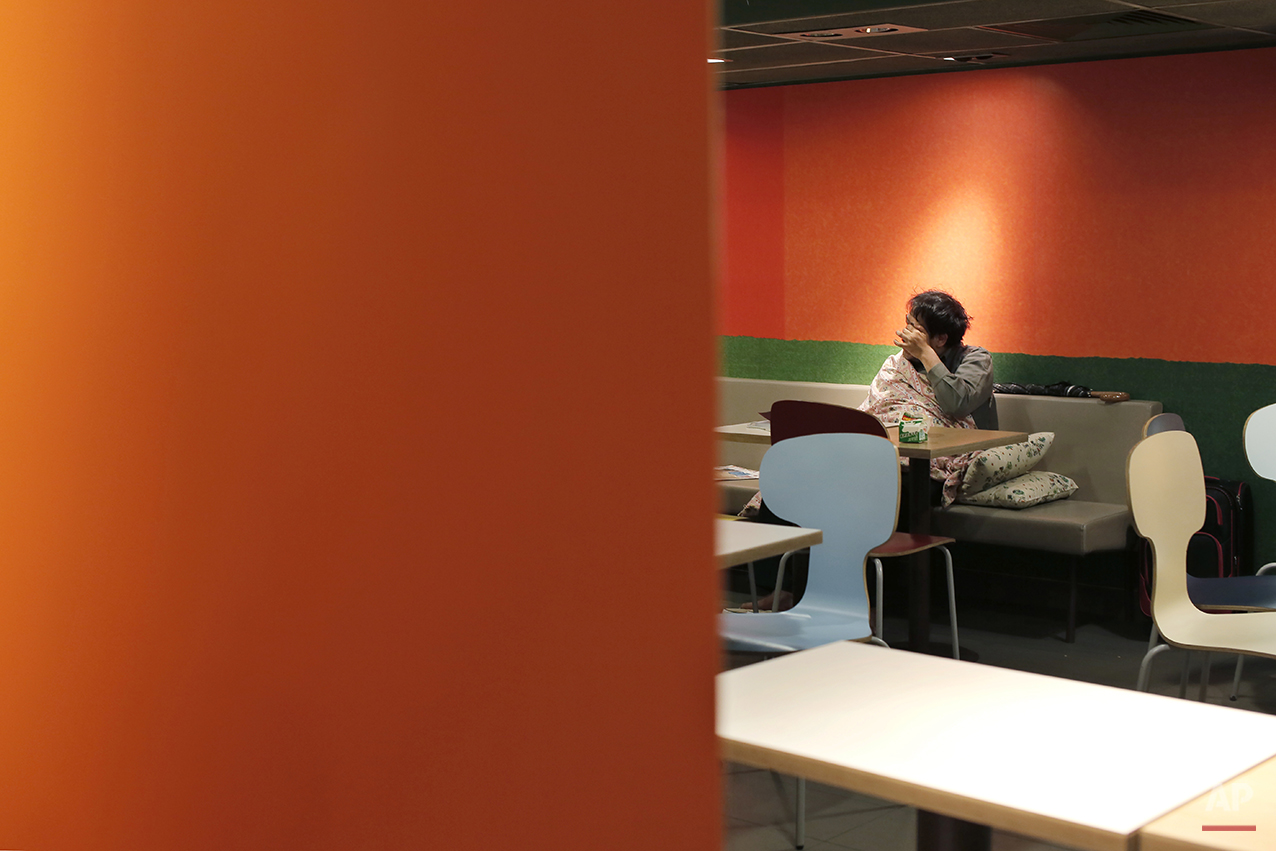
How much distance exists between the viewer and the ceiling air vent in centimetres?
488

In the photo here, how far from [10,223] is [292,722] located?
Result: 45 centimetres

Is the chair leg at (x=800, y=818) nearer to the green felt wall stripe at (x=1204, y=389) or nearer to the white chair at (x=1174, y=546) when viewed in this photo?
the white chair at (x=1174, y=546)

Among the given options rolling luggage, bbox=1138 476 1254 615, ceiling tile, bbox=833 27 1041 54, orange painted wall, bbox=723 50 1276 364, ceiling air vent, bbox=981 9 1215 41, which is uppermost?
ceiling tile, bbox=833 27 1041 54

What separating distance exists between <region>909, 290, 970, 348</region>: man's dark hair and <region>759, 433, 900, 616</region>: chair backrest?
1.85 m

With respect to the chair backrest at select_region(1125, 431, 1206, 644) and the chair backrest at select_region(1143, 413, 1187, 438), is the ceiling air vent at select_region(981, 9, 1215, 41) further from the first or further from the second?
the chair backrest at select_region(1125, 431, 1206, 644)

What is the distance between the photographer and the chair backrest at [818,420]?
4727 millimetres

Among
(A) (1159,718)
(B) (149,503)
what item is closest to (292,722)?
(B) (149,503)

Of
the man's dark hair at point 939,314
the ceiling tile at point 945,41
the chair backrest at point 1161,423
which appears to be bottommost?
the chair backrest at point 1161,423

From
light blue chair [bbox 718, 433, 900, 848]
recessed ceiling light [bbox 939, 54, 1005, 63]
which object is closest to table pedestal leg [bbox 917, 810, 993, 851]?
light blue chair [bbox 718, 433, 900, 848]

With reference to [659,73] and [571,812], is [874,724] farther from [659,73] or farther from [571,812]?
[659,73]

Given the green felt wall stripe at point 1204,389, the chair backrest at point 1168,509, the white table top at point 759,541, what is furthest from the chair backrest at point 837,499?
the green felt wall stripe at point 1204,389

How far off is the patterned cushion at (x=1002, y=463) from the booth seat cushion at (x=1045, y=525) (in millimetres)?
113

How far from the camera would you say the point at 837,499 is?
12.5 feet

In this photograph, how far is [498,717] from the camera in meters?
0.77
